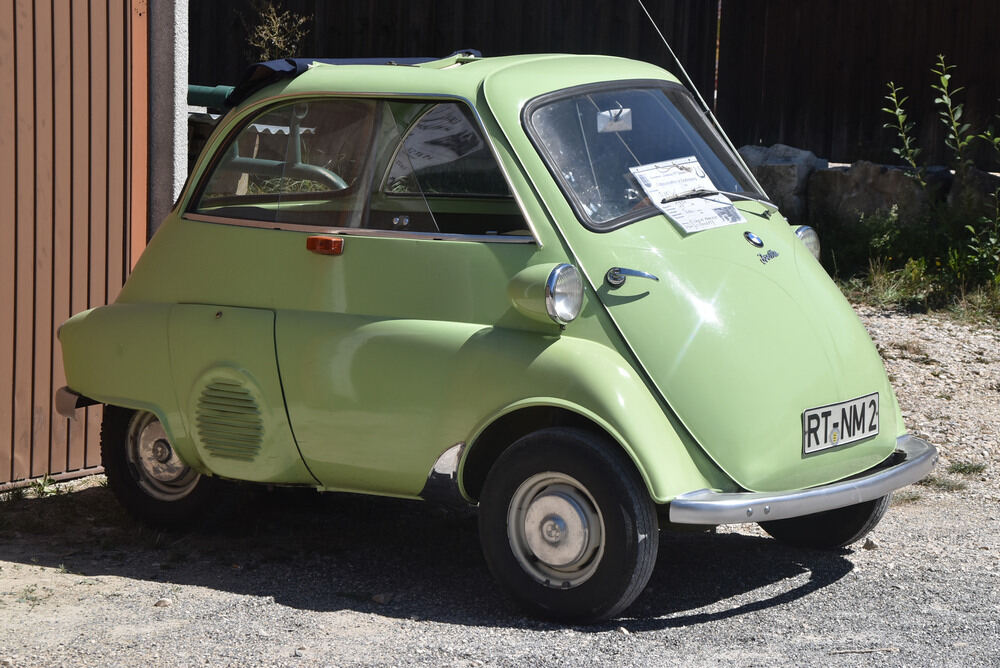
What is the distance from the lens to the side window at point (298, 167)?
16.8 ft

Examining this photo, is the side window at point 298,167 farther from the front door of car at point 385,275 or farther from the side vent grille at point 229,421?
the side vent grille at point 229,421

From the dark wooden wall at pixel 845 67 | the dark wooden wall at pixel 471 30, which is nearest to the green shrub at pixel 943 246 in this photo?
the dark wooden wall at pixel 845 67

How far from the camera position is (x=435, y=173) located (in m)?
5.02

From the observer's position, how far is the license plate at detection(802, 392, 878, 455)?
4738 millimetres

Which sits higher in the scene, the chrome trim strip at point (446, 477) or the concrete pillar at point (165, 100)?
the concrete pillar at point (165, 100)

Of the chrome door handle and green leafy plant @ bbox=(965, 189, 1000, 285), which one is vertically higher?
the chrome door handle

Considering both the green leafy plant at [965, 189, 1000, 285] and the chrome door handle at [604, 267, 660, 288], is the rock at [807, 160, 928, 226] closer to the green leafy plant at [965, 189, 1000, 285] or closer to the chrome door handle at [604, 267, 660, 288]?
the green leafy plant at [965, 189, 1000, 285]

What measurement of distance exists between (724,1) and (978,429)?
6.39 meters

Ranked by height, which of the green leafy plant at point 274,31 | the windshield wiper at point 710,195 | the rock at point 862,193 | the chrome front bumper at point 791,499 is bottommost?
the chrome front bumper at point 791,499

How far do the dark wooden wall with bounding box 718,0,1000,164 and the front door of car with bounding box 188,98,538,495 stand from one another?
24.6ft

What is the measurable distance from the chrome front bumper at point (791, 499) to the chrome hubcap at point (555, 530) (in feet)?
1.03

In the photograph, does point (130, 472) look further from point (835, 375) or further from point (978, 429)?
point (978, 429)

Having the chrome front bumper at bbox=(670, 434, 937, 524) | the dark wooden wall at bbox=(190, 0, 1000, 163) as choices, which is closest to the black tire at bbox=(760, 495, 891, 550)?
the chrome front bumper at bbox=(670, 434, 937, 524)

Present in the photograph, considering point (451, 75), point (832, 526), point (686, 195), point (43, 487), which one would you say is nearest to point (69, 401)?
point (43, 487)
